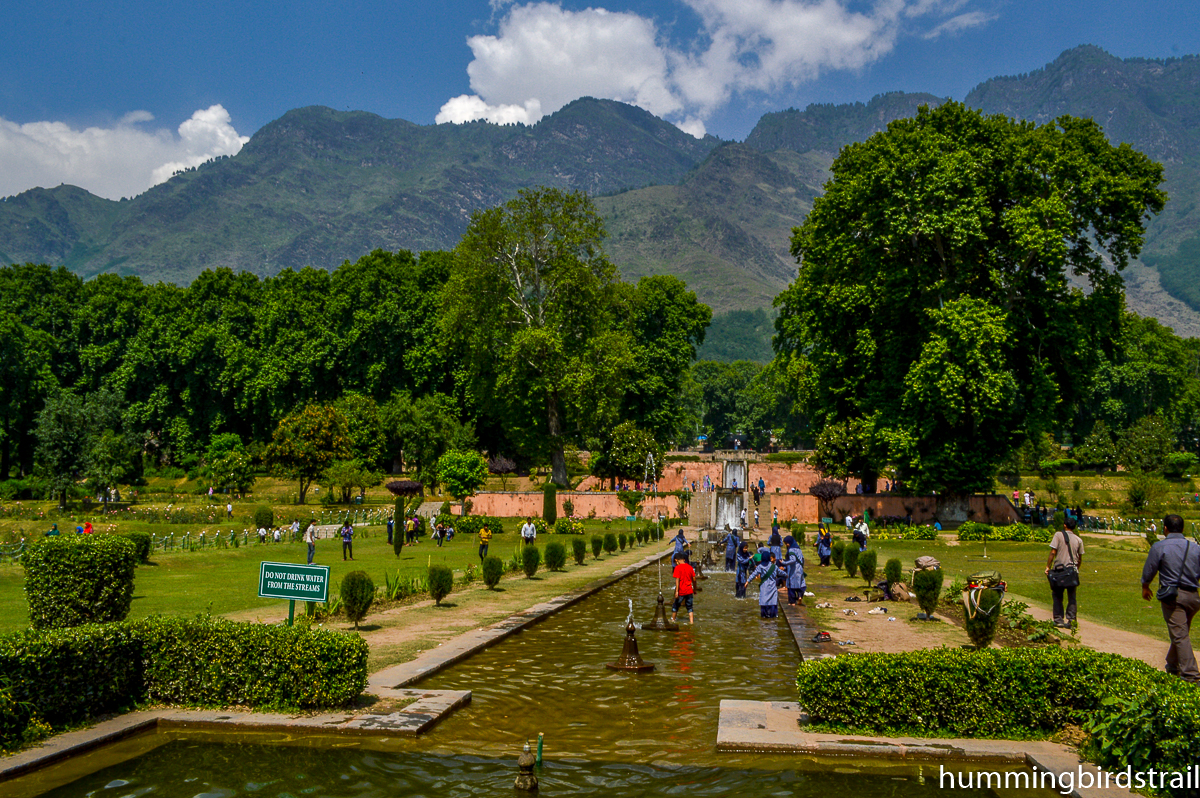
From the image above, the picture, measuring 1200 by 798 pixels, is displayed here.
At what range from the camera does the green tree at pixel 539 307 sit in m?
49.8

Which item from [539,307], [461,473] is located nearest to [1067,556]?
[461,473]

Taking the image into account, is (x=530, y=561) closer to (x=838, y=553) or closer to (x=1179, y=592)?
(x=838, y=553)

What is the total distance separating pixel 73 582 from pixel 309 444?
4182 centimetres

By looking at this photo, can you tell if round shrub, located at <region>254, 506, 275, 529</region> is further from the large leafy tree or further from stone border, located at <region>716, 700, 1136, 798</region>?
stone border, located at <region>716, 700, 1136, 798</region>

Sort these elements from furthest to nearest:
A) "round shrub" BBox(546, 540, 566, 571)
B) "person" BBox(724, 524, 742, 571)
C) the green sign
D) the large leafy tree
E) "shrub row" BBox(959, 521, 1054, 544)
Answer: the large leafy tree
"shrub row" BBox(959, 521, 1054, 544)
"round shrub" BBox(546, 540, 566, 571)
"person" BBox(724, 524, 742, 571)
the green sign

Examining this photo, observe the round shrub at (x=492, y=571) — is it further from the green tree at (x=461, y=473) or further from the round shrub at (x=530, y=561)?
the green tree at (x=461, y=473)

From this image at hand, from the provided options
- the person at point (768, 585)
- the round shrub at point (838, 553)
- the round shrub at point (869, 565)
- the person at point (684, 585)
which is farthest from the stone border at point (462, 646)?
the round shrub at point (838, 553)

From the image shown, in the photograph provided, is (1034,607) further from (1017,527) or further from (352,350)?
(352,350)

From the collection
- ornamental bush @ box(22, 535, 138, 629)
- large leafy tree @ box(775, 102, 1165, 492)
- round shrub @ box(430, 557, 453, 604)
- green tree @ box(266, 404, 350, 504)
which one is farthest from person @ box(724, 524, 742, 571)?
green tree @ box(266, 404, 350, 504)

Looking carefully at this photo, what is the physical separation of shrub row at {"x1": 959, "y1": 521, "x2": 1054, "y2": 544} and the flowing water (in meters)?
25.8

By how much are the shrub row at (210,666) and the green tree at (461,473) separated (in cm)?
3952

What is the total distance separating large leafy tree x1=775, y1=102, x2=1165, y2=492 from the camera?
1361 inches

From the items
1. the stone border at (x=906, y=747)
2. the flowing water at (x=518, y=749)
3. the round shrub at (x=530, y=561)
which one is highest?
the stone border at (x=906, y=747)

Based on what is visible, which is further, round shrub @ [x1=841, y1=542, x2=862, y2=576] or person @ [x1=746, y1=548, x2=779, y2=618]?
round shrub @ [x1=841, y1=542, x2=862, y2=576]
